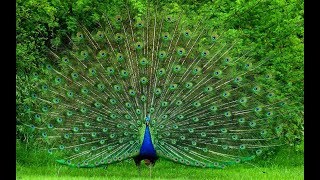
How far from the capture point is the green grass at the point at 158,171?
10.2m

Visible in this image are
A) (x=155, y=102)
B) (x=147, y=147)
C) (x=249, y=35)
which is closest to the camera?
(x=147, y=147)

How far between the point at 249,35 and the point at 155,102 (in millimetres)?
2924

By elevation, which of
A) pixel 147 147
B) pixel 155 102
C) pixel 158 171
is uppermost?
pixel 155 102

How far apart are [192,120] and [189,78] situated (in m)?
0.62

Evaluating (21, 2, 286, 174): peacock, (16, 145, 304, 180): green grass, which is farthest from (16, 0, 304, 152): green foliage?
(21, 2, 286, 174): peacock

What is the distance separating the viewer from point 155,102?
9.95 metres

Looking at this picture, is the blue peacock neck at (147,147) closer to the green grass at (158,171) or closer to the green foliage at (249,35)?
the green grass at (158,171)

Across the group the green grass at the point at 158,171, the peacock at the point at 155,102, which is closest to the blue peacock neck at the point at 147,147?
the peacock at the point at 155,102

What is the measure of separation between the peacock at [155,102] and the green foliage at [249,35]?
80cm

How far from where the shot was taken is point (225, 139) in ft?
32.8

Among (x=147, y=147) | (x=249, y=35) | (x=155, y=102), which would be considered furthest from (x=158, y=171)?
(x=249, y=35)

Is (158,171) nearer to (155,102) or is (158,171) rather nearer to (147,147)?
(147,147)

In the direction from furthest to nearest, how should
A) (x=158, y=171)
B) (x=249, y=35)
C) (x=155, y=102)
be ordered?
(x=249, y=35) < (x=158, y=171) < (x=155, y=102)
